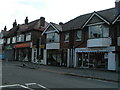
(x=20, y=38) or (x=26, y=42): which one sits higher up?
(x=20, y=38)

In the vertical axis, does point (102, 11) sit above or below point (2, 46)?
above

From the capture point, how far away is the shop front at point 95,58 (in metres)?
19.9

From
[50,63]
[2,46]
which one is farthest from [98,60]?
[2,46]

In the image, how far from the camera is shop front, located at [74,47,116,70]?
19.9 m

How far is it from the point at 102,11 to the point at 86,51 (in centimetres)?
660

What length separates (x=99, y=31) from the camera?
21234mm

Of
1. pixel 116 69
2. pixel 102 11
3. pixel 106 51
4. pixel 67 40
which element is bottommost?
pixel 116 69

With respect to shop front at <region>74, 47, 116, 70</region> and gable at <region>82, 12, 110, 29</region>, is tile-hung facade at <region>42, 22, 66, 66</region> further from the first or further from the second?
gable at <region>82, 12, 110, 29</region>

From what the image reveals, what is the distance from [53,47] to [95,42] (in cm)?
847

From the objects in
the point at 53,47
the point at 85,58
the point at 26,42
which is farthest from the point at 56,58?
the point at 26,42

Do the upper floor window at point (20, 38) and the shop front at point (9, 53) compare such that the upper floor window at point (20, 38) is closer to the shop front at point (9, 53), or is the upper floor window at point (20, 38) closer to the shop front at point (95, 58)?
the shop front at point (9, 53)

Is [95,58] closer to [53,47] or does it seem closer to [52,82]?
[53,47]

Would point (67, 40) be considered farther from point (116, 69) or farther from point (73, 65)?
point (116, 69)

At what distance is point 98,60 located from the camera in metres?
21.6
